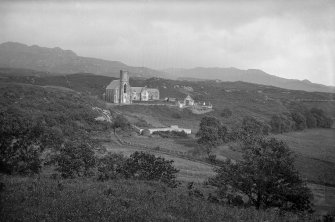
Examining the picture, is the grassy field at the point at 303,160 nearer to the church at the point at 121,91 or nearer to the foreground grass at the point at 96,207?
the foreground grass at the point at 96,207

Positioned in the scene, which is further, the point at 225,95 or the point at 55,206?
the point at 225,95

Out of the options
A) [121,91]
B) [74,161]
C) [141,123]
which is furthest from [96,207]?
[121,91]

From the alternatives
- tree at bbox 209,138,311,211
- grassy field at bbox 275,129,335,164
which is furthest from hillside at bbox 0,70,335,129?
tree at bbox 209,138,311,211

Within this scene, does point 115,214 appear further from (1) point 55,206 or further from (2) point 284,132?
(2) point 284,132

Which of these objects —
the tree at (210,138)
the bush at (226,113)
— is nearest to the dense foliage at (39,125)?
the tree at (210,138)

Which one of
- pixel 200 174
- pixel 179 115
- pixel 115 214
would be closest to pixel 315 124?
pixel 179 115

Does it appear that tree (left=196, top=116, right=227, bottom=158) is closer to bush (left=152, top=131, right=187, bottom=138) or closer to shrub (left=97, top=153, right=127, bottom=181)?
bush (left=152, top=131, right=187, bottom=138)

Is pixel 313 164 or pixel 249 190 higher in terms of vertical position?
pixel 249 190
